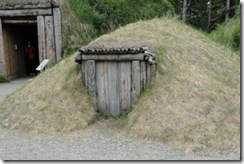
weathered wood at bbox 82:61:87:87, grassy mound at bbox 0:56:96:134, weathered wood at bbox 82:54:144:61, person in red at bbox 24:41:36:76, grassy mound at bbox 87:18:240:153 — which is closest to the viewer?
grassy mound at bbox 87:18:240:153

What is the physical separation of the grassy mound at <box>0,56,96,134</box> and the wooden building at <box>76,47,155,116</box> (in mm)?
317

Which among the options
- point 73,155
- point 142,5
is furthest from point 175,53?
point 142,5

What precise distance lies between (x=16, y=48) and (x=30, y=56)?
2.38 feet

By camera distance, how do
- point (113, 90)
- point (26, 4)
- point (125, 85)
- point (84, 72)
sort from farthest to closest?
1. point (26, 4)
2. point (84, 72)
3. point (113, 90)
4. point (125, 85)

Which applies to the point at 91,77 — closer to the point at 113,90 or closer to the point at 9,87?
the point at 113,90

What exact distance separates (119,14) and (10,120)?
7955 millimetres

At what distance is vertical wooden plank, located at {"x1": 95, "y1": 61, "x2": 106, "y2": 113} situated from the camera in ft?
23.9

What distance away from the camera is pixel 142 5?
48.5 ft

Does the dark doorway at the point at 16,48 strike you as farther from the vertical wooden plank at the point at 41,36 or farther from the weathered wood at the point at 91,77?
the weathered wood at the point at 91,77

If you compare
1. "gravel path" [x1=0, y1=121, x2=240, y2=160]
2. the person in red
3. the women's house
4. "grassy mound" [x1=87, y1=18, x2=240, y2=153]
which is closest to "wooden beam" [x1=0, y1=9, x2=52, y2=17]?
the women's house

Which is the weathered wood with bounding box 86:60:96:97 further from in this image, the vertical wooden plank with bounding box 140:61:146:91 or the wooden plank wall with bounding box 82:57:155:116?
the vertical wooden plank with bounding box 140:61:146:91

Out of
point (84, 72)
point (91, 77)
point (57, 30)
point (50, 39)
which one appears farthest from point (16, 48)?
point (91, 77)

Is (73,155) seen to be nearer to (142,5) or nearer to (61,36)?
(61,36)

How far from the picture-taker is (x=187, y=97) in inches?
261
